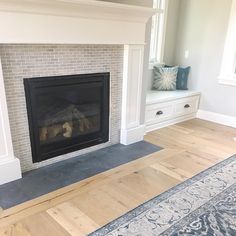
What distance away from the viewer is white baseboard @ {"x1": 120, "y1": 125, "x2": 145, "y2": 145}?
10.3ft

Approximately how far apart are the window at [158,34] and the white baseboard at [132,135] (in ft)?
4.75

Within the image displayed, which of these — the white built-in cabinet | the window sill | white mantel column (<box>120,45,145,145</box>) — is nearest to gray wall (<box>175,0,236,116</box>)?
the window sill

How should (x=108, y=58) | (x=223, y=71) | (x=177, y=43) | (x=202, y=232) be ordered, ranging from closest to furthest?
1. (x=202, y=232)
2. (x=108, y=58)
3. (x=223, y=71)
4. (x=177, y=43)

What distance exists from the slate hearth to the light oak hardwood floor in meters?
0.08

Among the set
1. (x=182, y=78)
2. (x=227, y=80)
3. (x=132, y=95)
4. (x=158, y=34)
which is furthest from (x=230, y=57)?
(x=132, y=95)

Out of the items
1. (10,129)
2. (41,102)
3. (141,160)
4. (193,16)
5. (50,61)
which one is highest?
(193,16)

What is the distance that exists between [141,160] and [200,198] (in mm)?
816

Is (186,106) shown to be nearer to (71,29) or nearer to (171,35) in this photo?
(171,35)

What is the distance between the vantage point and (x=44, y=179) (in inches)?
92.9

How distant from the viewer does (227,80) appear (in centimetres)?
390

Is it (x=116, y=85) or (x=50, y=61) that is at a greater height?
(x=50, y=61)

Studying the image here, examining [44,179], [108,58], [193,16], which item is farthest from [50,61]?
[193,16]

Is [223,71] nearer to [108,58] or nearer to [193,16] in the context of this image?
[193,16]

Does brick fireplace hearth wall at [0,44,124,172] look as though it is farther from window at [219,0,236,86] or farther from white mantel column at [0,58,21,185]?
window at [219,0,236,86]
